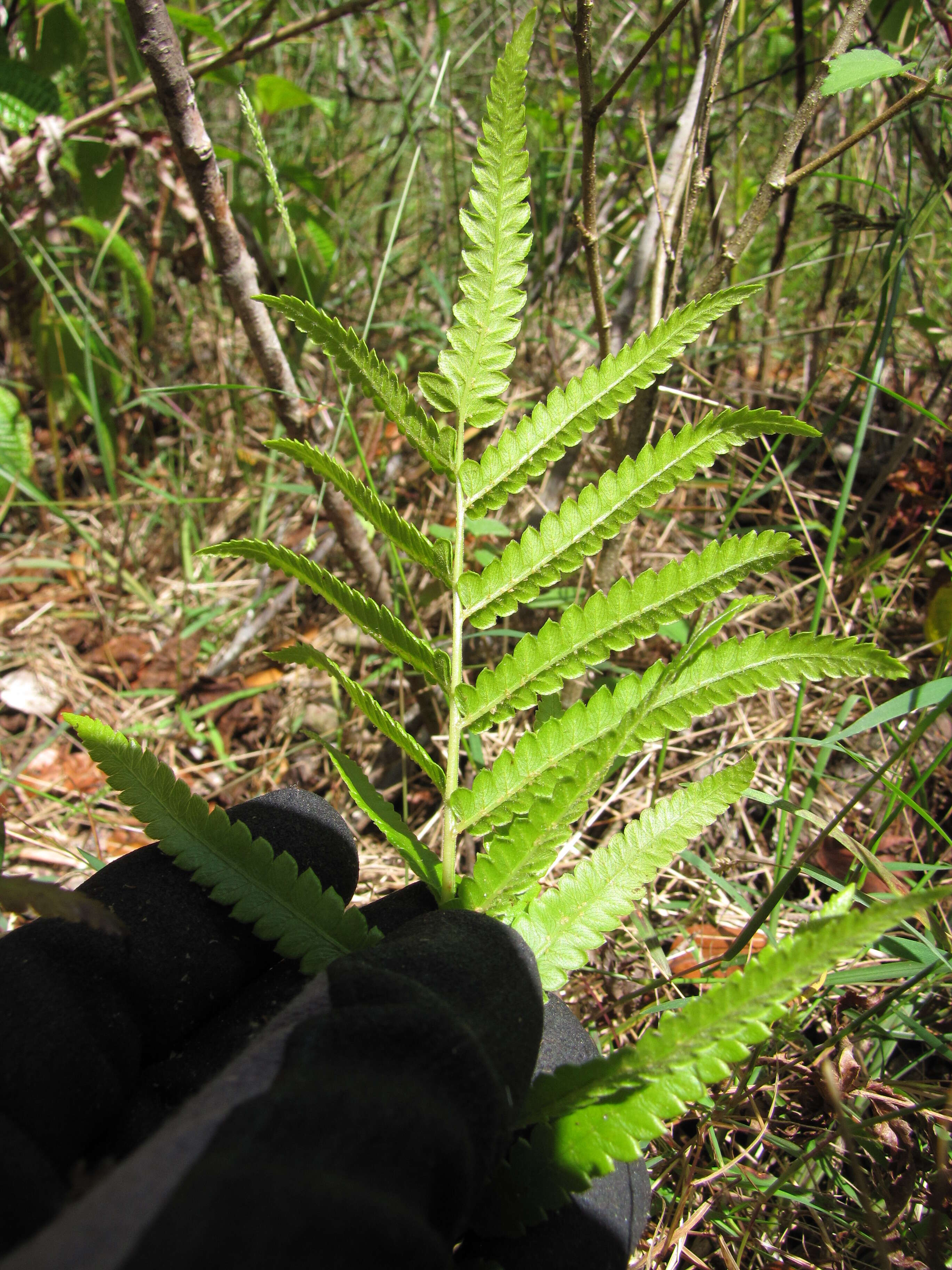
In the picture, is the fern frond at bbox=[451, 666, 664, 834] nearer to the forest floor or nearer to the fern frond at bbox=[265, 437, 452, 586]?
the fern frond at bbox=[265, 437, 452, 586]

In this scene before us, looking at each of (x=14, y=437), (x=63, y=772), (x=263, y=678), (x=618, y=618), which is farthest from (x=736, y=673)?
(x=14, y=437)

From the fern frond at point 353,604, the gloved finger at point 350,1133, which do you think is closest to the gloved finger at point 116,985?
the gloved finger at point 350,1133

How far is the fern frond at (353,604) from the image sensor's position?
3.68 ft

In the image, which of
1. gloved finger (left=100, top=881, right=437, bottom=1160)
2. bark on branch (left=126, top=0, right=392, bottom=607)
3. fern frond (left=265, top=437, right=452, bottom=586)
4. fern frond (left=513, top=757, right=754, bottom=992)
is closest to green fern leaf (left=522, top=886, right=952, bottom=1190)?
fern frond (left=513, top=757, right=754, bottom=992)

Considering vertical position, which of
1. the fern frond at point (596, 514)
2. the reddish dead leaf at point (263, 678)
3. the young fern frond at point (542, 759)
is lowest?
the reddish dead leaf at point (263, 678)

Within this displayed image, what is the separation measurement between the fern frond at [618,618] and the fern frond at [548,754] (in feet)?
0.18

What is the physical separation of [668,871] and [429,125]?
A: 3.42 metres

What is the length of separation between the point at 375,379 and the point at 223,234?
1.02m

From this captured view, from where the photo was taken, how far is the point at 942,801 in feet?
6.28

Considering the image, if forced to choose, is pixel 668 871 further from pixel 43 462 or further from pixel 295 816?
pixel 43 462

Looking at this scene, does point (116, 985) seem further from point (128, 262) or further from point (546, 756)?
point (128, 262)

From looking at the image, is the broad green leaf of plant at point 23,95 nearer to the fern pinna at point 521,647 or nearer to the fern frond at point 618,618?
the fern pinna at point 521,647

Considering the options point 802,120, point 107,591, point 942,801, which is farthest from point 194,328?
point 942,801

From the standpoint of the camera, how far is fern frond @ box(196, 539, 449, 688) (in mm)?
1121
